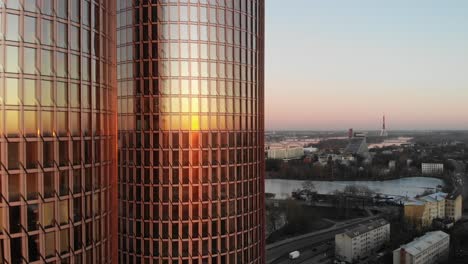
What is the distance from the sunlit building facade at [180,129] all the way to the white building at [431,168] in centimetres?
16217

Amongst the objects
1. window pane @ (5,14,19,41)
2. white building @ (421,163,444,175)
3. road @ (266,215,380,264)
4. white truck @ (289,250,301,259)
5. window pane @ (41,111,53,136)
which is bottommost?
road @ (266,215,380,264)

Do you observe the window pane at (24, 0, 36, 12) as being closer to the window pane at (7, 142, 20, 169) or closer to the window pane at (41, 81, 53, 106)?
the window pane at (41, 81, 53, 106)

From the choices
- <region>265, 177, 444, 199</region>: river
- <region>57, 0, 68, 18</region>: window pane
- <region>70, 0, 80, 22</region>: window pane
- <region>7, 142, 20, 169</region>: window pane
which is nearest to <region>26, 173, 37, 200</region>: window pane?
<region>7, 142, 20, 169</region>: window pane

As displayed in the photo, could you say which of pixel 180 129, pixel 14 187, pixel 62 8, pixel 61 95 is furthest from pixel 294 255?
pixel 62 8

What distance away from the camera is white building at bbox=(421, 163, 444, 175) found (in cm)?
17288

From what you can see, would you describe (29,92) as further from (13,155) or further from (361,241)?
(361,241)

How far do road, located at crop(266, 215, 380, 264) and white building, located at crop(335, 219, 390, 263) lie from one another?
5.72m

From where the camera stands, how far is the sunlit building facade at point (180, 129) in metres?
32.0

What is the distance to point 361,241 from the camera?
259ft

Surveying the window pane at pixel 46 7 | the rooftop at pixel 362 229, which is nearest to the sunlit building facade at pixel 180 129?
the window pane at pixel 46 7

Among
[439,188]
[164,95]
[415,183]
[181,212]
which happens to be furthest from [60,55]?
[415,183]

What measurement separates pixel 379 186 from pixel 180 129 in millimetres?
131531

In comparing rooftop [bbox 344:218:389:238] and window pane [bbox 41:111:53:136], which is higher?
window pane [bbox 41:111:53:136]

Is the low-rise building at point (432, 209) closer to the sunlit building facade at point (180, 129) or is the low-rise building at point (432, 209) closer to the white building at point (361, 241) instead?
the white building at point (361, 241)
